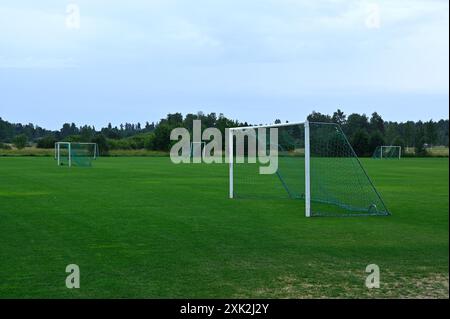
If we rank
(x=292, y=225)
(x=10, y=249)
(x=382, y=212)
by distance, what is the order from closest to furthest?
1. (x=10, y=249)
2. (x=292, y=225)
3. (x=382, y=212)

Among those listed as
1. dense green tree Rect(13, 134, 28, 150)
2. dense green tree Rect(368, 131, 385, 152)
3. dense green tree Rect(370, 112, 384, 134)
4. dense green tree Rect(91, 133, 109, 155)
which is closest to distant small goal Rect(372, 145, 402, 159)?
dense green tree Rect(368, 131, 385, 152)

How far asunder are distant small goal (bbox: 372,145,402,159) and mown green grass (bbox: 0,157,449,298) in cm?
5923

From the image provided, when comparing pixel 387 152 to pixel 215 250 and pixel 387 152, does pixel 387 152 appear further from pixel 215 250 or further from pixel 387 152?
pixel 215 250

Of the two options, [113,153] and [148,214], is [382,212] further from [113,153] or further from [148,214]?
[113,153]

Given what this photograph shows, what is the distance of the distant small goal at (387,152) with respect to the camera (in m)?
73.2

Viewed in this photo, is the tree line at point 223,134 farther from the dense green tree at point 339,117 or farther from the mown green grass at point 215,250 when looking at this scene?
the mown green grass at point 215,250

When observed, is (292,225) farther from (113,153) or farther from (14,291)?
(113,153)

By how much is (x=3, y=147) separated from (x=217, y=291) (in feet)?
262

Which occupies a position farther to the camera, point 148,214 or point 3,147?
point 3,147

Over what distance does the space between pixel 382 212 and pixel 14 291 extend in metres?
9.61
